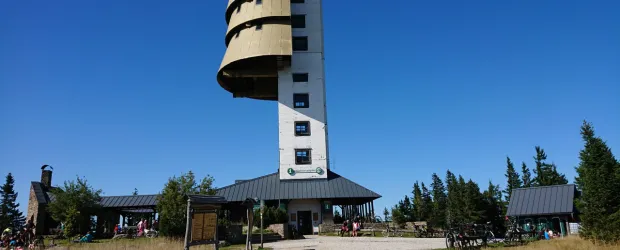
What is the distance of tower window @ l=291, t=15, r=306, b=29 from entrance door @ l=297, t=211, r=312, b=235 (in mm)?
17506

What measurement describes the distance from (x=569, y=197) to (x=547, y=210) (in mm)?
1897

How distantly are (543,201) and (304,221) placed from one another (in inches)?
779

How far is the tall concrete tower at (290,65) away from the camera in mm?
40781

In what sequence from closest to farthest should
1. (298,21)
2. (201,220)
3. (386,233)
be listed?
(201,220), (386,233), (298,21)

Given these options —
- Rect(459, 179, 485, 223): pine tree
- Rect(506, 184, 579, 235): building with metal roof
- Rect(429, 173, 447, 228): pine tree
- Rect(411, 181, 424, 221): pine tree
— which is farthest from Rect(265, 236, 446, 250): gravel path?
Rect(411, 181, 424, 221): pine tree

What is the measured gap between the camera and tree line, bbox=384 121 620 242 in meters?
19.4

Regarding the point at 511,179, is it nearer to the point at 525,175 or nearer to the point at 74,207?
the point at 525,175

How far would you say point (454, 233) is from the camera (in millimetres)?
18672

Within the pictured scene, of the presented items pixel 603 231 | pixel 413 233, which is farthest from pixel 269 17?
pixel 603 231

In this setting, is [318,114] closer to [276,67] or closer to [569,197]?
[276,67]

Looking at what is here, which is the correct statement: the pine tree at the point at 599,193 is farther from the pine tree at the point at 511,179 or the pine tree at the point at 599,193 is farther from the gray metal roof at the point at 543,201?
the pine tree at the point at 511,179

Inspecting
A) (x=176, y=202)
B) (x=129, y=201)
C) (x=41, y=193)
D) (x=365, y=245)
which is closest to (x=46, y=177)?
(x=41, y=193)

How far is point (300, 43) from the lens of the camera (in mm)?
43656

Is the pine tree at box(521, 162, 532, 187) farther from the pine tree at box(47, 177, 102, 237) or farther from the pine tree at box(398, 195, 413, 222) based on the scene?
the pine tree at box(47, 177, 102, 237)
